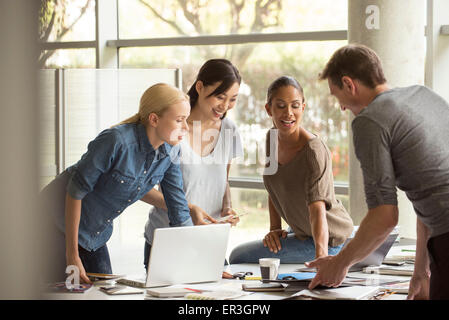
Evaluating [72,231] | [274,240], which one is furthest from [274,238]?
[72,231]

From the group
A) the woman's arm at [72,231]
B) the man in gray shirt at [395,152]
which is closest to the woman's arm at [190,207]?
the woman's arm at [72,231]

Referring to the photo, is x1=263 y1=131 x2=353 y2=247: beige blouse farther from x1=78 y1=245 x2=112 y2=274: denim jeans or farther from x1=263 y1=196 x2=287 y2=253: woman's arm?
x1=78 y1=245 x2=112 y2=274: denim jeans

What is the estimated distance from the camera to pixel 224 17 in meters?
5.68

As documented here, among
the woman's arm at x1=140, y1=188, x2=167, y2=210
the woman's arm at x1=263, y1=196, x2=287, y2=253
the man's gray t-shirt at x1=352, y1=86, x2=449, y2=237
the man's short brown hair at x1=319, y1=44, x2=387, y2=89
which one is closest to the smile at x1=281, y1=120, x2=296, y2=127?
the woman's arm at x1=263, y1=196, x2=287, y2=253

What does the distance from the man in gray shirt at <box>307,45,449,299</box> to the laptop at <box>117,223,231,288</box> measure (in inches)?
22.1

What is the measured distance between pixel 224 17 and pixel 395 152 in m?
4.14

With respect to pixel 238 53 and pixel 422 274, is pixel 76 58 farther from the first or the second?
pixel 422 274

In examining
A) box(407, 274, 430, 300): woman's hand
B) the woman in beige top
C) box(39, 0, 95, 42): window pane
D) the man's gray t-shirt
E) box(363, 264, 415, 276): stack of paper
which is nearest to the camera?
the man's gray t-shirt

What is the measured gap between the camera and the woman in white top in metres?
2.86

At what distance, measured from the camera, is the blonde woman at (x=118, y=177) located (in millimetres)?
2314

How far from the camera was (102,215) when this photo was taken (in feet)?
8.40

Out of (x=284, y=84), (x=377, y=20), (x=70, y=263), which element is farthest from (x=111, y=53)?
(x=70, y=263)

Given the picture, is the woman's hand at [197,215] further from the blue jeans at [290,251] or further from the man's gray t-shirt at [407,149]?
the man's gray t-shirt at [407,149]

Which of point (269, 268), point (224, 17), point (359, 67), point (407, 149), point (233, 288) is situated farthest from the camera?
point (224, 17)
